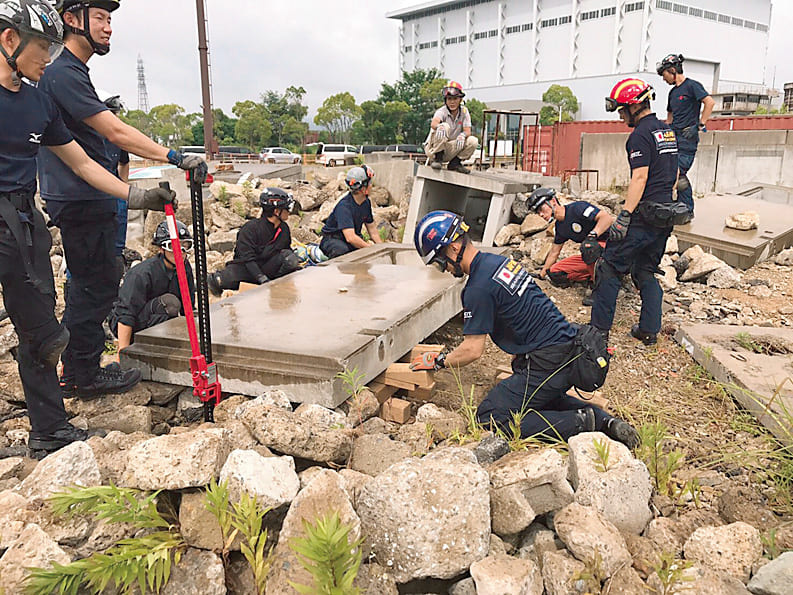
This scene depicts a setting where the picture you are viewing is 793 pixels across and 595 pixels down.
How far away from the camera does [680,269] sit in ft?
24.0

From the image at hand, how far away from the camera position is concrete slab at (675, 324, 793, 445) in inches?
138

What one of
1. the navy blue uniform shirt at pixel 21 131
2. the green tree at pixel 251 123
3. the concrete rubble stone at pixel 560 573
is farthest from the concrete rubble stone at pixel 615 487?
the green tree at pixel 251 123

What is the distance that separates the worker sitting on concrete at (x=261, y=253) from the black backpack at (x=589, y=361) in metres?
3.60

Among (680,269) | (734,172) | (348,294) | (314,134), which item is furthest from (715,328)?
(314,134)

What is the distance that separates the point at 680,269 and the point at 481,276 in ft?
15.6

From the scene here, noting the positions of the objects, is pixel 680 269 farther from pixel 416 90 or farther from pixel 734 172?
pixel 416 90

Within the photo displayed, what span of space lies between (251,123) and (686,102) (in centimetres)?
4146

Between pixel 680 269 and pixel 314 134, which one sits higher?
pixel 314 134

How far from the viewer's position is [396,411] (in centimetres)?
384

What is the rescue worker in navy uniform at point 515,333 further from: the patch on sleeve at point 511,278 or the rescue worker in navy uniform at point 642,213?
the rescue worker in navy uniform at point 642,213

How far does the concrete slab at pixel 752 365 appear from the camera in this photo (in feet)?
11.5

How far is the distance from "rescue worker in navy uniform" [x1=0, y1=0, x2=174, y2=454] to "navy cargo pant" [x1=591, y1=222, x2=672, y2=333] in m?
3.57

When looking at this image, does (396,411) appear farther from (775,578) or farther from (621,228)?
(621,228)

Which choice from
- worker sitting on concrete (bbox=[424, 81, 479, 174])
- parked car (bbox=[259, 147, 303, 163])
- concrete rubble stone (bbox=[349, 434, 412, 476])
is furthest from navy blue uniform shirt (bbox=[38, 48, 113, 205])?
parked car (bbox=[259, 147, 303, 163])
